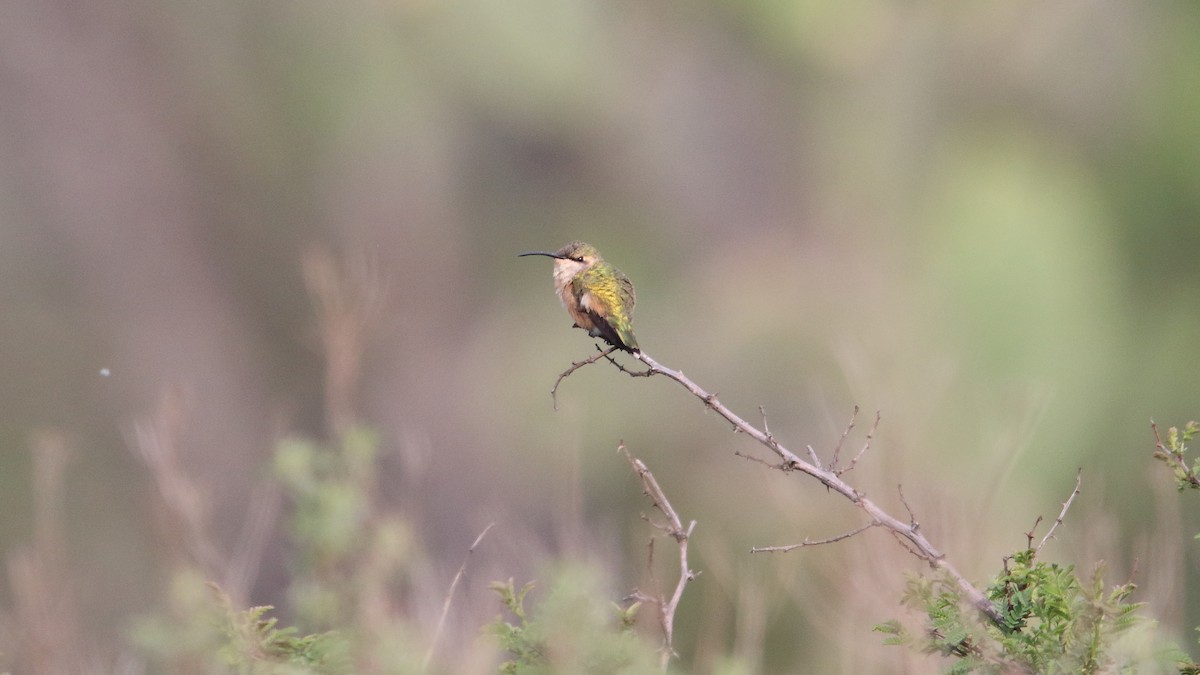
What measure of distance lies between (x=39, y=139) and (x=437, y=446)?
703cm

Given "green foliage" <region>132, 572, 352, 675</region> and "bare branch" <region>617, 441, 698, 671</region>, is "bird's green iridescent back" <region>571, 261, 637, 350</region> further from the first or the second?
"green foliage" <region>132, 572, 352, 675</region>

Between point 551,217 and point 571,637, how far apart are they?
1738 centimetres

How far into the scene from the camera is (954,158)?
61.2 ft

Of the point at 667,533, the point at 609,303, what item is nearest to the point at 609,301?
the point at 609,303

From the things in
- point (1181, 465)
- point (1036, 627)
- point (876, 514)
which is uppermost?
point (1181, 465)

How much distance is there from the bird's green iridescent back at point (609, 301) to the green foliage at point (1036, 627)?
1.20 m

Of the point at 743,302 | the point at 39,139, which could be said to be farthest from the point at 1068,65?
the point at 39,139

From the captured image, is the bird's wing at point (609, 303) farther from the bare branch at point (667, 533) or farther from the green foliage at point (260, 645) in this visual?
the green foliage at point (260, 645)

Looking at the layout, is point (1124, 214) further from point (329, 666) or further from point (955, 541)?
point (329, 666)

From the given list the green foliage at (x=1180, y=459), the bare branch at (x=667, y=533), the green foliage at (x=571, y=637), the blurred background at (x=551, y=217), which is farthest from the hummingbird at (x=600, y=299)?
the blurred background at (x=551, y=217)

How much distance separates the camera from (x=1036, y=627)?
276 cm

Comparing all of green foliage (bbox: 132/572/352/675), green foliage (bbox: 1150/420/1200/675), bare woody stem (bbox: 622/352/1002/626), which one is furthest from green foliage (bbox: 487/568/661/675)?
green foliage (bbox: 1150/420/1200/675)

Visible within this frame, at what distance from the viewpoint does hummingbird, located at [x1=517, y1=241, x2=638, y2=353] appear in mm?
3791

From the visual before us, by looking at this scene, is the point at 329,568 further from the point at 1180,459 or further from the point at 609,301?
the point at 1180,459
